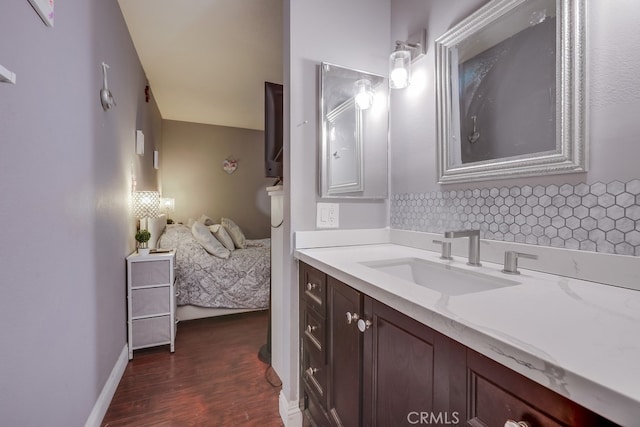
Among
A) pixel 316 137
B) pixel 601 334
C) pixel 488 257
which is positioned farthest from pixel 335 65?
pixel 601 334

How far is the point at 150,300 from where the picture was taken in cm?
214

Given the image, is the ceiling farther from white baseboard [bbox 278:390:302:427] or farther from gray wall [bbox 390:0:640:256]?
white baseboard [bbox 278:390:302:427]

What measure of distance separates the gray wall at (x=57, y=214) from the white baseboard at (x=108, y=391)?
0.16ft

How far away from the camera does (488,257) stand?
1.05 meters

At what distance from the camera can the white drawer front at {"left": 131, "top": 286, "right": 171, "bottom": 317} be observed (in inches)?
82.4

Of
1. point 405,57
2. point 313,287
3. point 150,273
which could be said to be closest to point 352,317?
point 313,287

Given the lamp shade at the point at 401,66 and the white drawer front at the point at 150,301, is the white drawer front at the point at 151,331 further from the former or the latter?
the lamp shade at the point at 401,66

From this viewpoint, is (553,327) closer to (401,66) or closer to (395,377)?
(395,377)

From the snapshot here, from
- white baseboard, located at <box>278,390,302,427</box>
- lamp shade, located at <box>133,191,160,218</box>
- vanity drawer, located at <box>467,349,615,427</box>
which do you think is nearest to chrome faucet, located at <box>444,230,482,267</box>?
vanity drawer, located at <box>467,349,615,427</box>

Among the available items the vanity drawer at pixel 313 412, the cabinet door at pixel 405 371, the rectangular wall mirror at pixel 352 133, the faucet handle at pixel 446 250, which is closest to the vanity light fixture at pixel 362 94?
the rectangular wall mirror at pixel 352 133

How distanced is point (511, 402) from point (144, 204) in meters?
2.59

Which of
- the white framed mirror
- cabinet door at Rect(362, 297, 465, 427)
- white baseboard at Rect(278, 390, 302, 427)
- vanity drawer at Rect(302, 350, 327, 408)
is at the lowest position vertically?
white baseboard at Rect(278, 390, 302, 427)

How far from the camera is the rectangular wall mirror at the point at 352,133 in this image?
144 cm

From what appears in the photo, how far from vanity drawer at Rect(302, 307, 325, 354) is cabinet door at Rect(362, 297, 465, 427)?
308 mm
